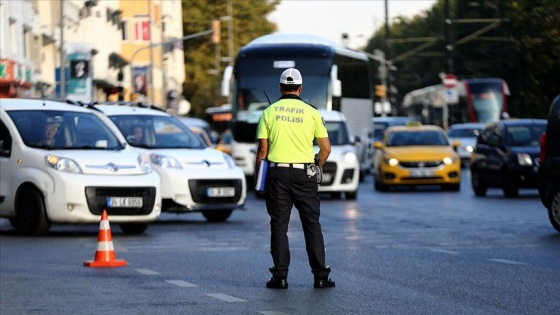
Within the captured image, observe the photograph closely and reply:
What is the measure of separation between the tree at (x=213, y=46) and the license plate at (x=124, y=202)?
3596 inches

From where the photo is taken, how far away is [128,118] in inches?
1038

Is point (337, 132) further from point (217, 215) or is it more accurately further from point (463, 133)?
point (463, 133)

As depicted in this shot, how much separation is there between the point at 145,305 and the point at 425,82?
118 meters

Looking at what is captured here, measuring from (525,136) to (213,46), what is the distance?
304 ft

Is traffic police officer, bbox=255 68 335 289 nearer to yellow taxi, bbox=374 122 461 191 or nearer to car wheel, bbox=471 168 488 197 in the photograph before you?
car wheel, bbox=471 168 488 197

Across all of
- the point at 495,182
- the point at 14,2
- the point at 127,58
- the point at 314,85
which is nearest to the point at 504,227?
the point at 495,182

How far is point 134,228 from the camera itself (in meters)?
23.1

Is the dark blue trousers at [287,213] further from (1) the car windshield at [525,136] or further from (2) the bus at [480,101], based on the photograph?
(2) the bus at [480,101]

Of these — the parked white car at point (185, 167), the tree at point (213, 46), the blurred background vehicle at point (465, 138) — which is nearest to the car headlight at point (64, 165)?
the parked white car at point (185, 167)

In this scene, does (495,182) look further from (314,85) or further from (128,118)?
(128,118)

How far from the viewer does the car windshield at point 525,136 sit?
33.4 m

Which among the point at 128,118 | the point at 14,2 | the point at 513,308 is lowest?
A: the point at 513,308

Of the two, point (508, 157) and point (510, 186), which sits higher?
point (508, 157)

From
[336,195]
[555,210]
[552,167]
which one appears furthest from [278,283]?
[336,195]
